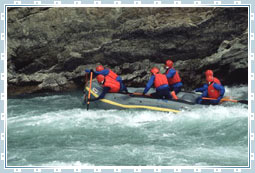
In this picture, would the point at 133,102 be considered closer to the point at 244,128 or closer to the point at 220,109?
the point at 220,109

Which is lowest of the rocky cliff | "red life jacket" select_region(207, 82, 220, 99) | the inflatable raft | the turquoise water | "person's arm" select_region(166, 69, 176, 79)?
the turquoise water

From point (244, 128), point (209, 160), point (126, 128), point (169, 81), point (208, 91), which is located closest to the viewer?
point (209, 160)

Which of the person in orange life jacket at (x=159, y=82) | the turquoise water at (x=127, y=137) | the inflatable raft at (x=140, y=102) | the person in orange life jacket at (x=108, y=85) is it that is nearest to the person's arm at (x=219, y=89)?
the turquoise water at (x=127, y=137)

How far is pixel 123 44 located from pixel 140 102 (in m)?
5.17

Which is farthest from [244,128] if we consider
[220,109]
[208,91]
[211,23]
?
[211,23]

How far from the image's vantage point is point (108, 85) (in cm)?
1184

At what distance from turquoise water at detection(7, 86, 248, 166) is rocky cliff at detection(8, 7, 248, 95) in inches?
179

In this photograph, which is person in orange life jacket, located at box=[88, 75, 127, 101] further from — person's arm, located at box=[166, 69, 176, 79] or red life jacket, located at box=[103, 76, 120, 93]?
person's arm, located at box=[166, 69, 176, 79]

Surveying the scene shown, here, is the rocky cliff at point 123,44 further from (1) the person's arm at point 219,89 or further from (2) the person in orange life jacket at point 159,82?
(1) the person's arm at point 219,89

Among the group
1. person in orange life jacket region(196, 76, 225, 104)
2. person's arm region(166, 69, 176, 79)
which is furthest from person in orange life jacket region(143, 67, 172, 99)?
person in orange life jacket region(196, 76, 225, 104)

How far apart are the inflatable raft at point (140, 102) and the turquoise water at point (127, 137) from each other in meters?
0.25

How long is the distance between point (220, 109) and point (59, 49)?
8.64 m

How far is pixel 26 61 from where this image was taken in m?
16.3

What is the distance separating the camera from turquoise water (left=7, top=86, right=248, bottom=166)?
7340 mm
